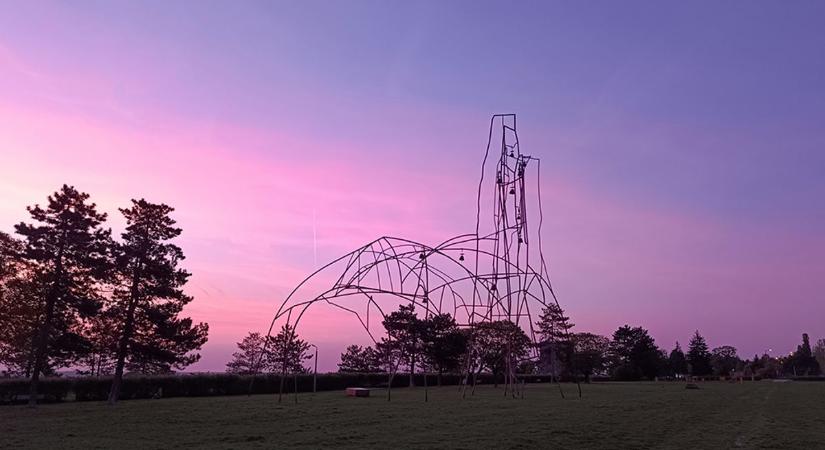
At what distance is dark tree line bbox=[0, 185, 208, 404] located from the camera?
30594 millimetres

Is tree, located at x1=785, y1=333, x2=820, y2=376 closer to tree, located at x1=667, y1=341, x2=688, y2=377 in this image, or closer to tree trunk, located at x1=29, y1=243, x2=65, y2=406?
tree, located at x1=667, y1=341, x2=688, y2=377

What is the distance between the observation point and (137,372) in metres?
42.5

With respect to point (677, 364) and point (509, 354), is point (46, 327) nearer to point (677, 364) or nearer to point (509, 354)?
point (509, 354)

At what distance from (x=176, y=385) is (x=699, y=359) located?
304ft

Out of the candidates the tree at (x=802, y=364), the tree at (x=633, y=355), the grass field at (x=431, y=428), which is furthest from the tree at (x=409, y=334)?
the tree at (x=802, y=364)

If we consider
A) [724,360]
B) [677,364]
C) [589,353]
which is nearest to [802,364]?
[724,360]

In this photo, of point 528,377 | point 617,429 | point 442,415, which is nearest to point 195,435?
point 442,415

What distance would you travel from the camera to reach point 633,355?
94.2 metres

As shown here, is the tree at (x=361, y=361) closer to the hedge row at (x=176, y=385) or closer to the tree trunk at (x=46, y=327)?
the hedge row at (x=176, y=385)

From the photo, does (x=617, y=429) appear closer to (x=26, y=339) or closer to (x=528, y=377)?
(x=26, y=339)

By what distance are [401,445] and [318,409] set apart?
11.2 meters

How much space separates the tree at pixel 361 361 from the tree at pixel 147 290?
3521 centimetres

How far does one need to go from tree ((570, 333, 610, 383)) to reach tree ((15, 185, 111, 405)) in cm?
5386

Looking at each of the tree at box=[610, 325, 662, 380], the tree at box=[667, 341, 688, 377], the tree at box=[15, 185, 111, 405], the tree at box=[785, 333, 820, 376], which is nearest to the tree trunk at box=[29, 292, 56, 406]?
the tree at box=[15, 185, 111, 405]
